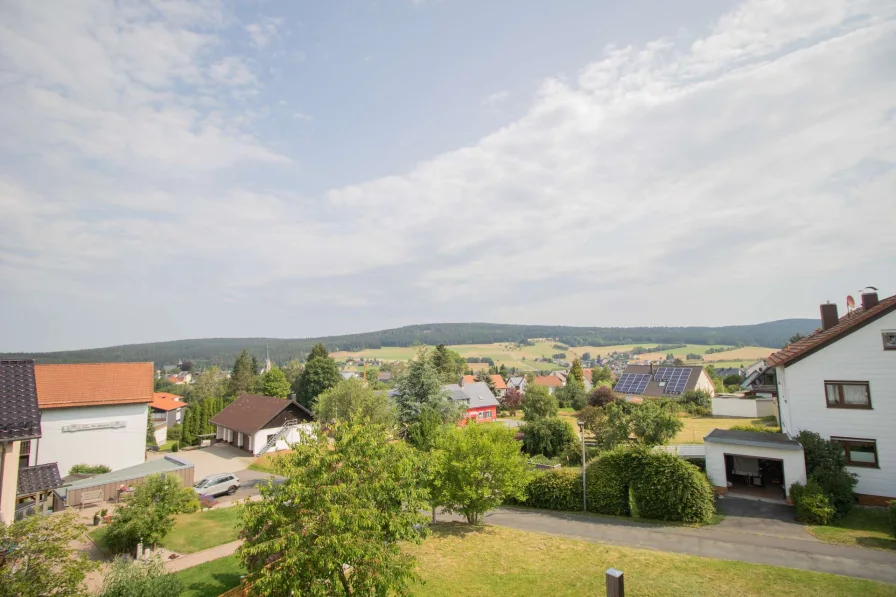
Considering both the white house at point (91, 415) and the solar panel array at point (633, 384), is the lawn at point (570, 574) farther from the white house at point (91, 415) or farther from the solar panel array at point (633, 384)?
the solar panel array at point (633, 384)

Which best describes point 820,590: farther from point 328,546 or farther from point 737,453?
point 328,546

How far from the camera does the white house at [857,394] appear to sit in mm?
19688

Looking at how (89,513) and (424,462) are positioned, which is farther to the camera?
(89,513)

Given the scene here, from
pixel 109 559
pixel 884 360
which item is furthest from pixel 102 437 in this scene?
pixel 884 360

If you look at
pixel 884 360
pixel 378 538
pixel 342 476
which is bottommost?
pixel 378 538

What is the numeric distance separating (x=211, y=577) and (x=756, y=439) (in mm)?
24682

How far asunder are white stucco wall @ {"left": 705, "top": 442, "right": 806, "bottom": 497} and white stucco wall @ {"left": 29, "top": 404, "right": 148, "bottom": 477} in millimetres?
38001

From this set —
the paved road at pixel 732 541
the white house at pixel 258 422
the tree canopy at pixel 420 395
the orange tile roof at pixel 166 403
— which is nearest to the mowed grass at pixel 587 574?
the paved road at pixel 732 541

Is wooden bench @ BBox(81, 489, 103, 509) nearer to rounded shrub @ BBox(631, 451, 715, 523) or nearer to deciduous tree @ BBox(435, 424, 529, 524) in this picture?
deciduous tree @ BBox(435, 424, 529, 524)

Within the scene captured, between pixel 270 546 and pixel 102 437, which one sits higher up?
pixel 270 546

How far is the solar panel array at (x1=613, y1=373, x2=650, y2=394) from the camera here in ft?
233

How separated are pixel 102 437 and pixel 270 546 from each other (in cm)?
3096

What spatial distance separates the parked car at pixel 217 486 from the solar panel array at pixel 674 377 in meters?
61.7

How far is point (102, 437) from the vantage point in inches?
1245
